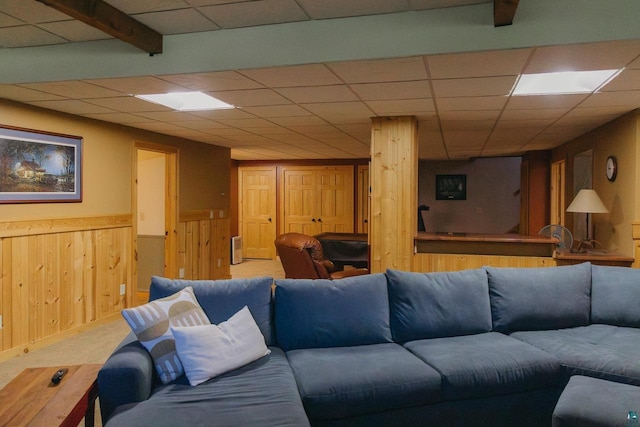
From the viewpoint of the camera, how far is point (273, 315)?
287cm

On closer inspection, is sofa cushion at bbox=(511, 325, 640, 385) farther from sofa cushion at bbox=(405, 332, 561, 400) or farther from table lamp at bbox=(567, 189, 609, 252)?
table lamp at bbox=(567, 189, 609, 252)

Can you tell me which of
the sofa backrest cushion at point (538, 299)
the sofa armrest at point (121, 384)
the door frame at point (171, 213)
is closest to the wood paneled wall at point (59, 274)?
the door frame at point (171, 213)

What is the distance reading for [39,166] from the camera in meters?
4.18

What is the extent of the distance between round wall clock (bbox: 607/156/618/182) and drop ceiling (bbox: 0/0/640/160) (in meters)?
0.42

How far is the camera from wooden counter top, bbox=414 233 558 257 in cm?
442

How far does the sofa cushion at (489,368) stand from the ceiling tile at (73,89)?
2.90m

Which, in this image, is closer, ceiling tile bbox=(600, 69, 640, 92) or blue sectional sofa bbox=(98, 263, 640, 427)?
blue sectional sofa bbox=(98, 263, 640, 427)

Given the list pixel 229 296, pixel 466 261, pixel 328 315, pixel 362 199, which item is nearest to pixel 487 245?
pixel 466 261

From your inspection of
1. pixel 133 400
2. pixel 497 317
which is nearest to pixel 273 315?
pixel 133 400

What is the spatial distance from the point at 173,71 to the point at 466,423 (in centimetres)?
277

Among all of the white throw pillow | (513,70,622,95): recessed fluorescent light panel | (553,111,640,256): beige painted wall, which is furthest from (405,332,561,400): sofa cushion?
(553,111,640,256): beige painted wall

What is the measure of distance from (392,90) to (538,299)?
5.88ft

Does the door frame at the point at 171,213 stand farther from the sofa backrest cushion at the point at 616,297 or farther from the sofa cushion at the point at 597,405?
the sofa cushion at the point at 597,405

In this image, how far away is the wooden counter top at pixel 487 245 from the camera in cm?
442
